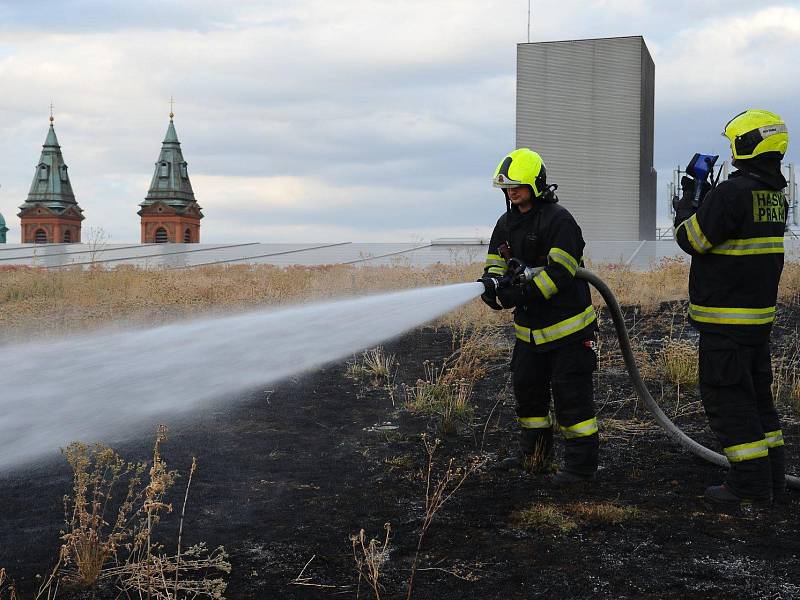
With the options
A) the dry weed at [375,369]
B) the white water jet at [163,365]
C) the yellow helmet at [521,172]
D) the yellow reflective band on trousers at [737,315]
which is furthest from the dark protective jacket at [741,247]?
the dry weed at [375,369]

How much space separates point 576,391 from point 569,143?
1399 inches

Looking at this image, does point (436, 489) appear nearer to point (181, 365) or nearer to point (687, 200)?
point (687, 200)

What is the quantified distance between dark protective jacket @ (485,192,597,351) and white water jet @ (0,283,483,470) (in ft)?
1.10

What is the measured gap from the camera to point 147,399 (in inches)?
251

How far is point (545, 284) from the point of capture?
430cm

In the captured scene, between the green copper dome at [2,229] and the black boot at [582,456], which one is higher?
the green copper dome at [2,229]

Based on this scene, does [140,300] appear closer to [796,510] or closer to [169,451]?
[169,451]

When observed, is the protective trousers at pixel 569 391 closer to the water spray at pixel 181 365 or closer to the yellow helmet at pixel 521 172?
the water spray at pixel 181 365

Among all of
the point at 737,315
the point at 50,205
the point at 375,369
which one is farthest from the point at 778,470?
the point at 50,205

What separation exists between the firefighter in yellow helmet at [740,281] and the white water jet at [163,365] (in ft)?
4.06

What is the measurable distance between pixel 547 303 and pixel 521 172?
71 centimetres

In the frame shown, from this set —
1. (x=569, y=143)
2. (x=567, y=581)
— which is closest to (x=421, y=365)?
(x=567, y=581)

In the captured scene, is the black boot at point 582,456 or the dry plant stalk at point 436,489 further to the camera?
the black boot at point 582,456

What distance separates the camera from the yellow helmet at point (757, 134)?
4.09 m
